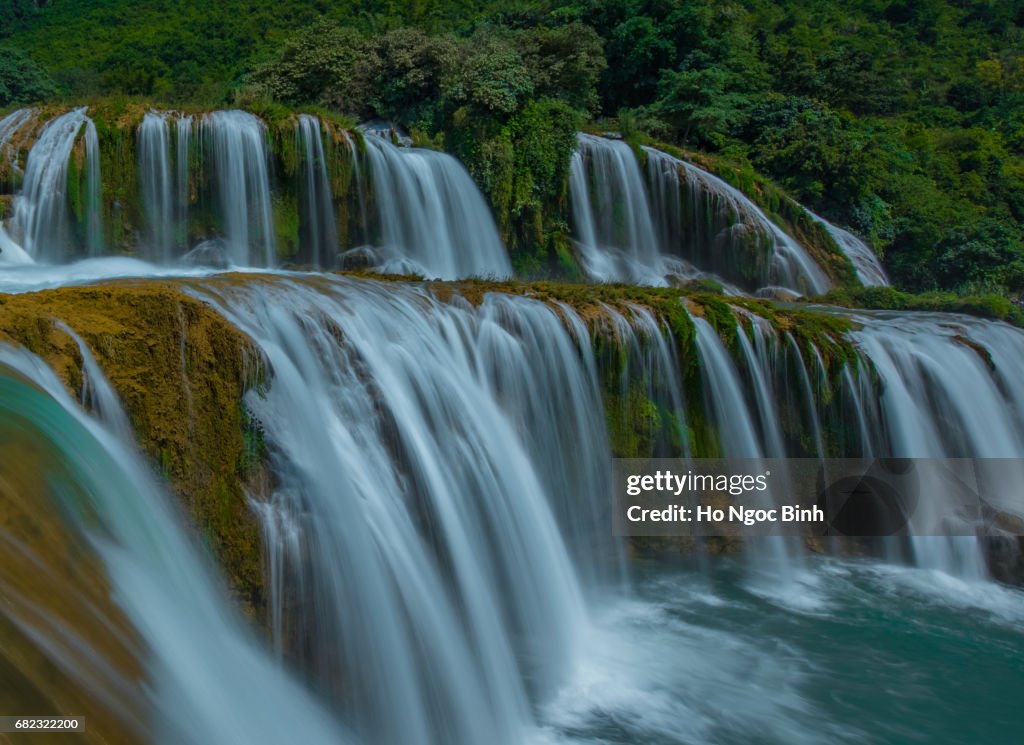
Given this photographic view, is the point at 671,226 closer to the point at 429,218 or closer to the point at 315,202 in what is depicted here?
the point at 429,218

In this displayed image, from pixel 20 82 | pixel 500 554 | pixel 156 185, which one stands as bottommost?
pixel 500 554

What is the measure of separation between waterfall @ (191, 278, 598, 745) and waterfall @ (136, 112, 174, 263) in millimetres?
5346

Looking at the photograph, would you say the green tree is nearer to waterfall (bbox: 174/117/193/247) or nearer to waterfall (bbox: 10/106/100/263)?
waterfall (bbox: 10/106/100/263)

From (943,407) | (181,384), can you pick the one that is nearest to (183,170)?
(181,384)

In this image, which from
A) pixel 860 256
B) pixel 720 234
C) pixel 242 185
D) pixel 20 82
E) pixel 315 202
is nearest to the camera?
pixel 242 185

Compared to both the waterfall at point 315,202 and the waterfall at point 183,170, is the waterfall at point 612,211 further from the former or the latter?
the waterfall at point 183,170

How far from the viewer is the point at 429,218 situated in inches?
551

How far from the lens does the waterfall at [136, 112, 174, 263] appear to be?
12.2 m

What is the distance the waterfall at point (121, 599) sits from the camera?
318 cm

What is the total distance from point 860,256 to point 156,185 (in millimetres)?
14052

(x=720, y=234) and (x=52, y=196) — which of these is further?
(x=720, y=234)

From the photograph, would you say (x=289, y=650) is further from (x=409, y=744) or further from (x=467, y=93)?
(x=467, y=93)

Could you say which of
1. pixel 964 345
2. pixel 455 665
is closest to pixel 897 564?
pixel 964 345

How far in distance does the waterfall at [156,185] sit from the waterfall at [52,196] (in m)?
0.61
